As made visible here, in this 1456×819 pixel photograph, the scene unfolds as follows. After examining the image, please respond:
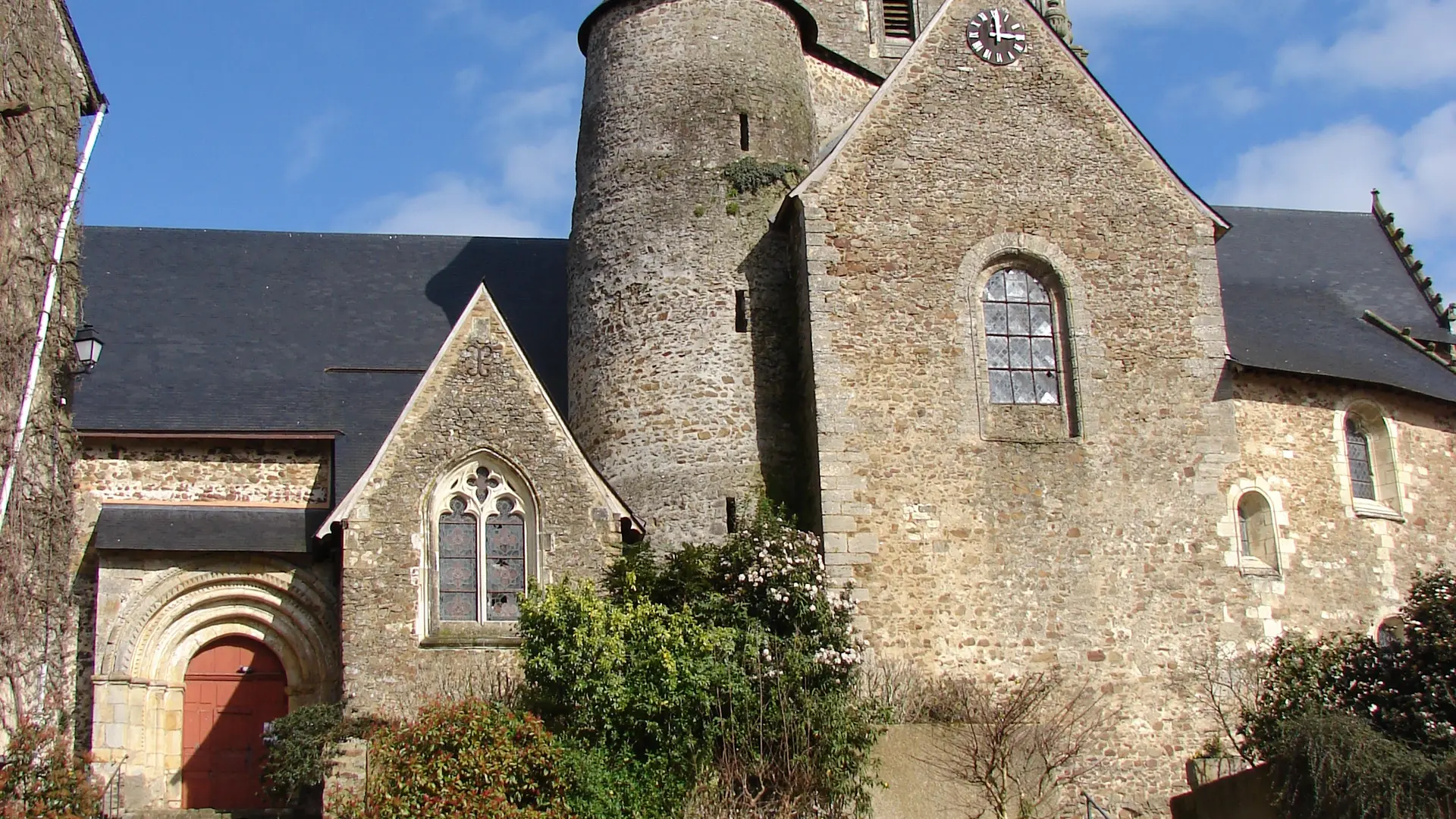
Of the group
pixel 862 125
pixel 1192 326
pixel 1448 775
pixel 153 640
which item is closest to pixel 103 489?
pixel 153 640

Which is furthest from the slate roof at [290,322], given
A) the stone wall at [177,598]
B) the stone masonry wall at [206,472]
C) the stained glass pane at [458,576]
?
the stained glass pane at [458,576]

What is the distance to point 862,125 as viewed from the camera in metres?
19.2

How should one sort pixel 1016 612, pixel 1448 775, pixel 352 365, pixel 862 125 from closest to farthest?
pixel 1448 775
pixel 1016 612
pixel 862 125
pixel 352 365

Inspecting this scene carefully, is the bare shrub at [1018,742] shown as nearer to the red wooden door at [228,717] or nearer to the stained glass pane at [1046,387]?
the stained glass pane at [1046,387]

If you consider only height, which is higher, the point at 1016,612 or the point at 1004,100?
the point at 1004,100

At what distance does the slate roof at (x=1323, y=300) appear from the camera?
825 inches

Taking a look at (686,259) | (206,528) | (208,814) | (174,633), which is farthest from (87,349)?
(686,259)

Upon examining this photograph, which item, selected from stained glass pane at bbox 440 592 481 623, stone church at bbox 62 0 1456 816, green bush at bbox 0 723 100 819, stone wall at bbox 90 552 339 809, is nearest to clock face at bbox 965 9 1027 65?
stone church at bbox 62 0 1456 816

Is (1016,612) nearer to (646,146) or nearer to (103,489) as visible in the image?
(646,146)

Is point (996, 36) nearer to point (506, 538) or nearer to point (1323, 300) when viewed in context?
point (1323, 300)

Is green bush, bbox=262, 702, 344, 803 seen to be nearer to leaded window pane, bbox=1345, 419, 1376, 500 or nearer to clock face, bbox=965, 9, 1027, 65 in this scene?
clock face, bbox=965, 9, 1027, 65

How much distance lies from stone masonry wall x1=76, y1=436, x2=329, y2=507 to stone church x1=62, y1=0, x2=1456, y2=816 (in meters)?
0.04

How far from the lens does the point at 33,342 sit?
48.3ft

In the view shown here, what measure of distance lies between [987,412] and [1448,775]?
276 inches
